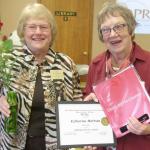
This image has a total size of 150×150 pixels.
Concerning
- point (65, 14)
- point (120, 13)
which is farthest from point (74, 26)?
point (120, 13)

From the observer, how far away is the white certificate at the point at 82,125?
1.67 m

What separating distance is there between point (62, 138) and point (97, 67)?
1.53ft

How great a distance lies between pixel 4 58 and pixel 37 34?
12.0 inches

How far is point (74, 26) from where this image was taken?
5.55 m

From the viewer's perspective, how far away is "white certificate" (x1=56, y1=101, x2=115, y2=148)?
1673mm

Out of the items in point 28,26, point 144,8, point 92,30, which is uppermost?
point 28,26

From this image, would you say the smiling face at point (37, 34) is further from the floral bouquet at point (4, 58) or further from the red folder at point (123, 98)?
the red folder at point (123, 98)

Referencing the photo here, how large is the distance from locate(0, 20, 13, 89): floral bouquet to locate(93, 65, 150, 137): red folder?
0.47 meters

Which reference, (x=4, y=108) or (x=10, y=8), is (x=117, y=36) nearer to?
(x=4, y=108)

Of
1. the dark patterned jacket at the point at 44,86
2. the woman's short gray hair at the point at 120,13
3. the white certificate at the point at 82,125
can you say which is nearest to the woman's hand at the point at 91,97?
the white certificate at the point at 82,125

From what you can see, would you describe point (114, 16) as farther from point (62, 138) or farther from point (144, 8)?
point (144, 8)

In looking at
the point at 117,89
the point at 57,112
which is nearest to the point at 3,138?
the point at 57,112

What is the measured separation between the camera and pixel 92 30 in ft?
18.1

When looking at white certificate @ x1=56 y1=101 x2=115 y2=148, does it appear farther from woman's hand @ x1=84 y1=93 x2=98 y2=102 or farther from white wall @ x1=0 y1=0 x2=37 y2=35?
white wall @ x1=0 y1=0 x2=37 y2=35
